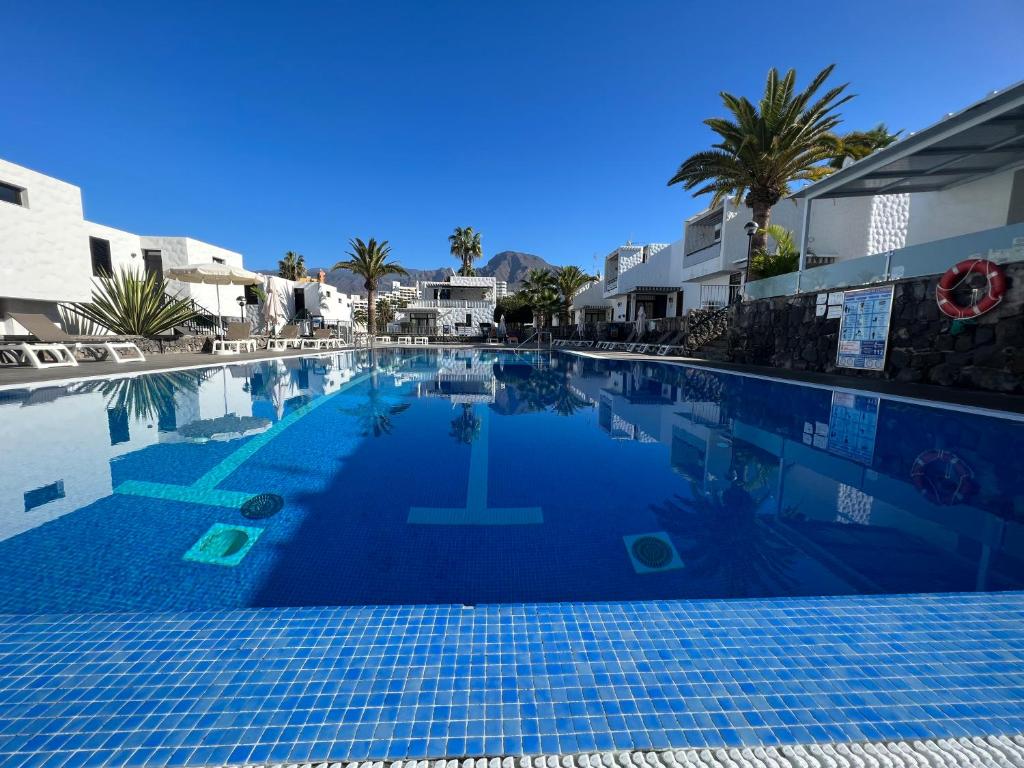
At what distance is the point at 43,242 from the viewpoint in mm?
13820

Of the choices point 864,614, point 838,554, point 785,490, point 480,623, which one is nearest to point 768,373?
point 785,490

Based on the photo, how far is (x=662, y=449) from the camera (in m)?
5.01

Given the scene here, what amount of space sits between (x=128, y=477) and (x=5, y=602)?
2.12 metres

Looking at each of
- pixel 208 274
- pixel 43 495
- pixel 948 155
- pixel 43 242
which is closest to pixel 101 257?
pixel 43 242

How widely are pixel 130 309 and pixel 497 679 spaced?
59.8 ft

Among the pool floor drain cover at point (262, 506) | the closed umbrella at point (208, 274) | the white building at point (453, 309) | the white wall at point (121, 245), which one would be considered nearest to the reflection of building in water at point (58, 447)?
the pool floor drain cover at point (262, 506)

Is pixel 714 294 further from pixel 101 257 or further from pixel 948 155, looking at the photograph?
pixel 101 257

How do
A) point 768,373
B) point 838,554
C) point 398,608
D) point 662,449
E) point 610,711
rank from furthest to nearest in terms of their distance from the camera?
point 768,373, point 662,449, point 838,554, point 398,608, point 610,711

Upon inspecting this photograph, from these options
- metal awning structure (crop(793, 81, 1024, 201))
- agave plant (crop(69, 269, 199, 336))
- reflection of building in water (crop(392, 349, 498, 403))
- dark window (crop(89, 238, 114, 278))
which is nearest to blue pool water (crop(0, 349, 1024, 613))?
reflection of building in water (crop(392, 349, 498, 403))

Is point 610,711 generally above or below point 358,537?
above

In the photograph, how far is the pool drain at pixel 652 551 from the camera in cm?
267

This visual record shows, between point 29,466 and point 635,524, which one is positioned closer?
point 635,524

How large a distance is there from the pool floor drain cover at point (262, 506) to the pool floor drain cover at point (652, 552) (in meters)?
2.68

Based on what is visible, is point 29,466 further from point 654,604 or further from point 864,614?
point 864,614
